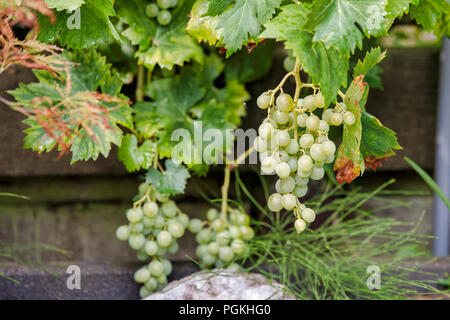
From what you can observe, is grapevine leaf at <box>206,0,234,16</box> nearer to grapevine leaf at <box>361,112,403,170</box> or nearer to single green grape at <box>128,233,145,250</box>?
grapevine leaf at <box>361,112,403,170</box>

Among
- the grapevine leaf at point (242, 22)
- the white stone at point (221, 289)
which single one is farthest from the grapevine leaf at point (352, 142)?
the white stone at point (221, 289)

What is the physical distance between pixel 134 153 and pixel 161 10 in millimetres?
260

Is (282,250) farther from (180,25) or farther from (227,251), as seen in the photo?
(180,25)

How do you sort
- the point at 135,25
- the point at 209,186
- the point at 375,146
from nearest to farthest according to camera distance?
the point at 375,146 → the point at 135,25 → the point at 209,186

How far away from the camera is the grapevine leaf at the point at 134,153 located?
2.57 ft

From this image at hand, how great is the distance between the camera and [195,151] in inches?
31.0

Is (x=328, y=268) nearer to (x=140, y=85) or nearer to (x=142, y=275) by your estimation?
(x=142, y=275)

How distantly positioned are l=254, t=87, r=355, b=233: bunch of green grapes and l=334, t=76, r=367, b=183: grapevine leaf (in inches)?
0.5

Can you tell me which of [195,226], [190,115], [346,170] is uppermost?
[190,115]

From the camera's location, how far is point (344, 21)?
496 mm

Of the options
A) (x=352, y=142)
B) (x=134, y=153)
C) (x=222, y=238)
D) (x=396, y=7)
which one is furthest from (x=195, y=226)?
(x=396, y=7)

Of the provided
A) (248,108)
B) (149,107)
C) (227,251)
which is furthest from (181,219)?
(248,108)

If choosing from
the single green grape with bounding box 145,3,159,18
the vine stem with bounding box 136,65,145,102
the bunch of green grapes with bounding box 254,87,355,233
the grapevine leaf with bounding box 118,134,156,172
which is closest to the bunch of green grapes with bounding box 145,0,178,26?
the single green grape with bounding box 145,3,159,18
